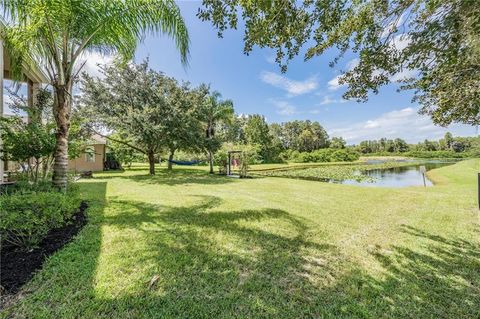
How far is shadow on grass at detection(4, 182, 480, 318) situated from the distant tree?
168ft

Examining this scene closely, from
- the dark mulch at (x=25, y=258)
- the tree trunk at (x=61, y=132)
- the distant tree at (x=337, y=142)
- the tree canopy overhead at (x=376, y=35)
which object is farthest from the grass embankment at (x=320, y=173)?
the distant tree at (x=337, y=142)

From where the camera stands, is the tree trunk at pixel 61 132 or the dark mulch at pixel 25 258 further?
the tree trunk at pixel 61 132

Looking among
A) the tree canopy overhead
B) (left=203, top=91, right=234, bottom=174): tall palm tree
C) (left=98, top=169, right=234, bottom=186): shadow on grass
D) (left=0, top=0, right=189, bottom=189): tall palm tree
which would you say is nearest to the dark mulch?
(left=0, top=0, right=189, bottom=189): tall palm tree

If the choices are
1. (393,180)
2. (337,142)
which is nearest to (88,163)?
(393,180)

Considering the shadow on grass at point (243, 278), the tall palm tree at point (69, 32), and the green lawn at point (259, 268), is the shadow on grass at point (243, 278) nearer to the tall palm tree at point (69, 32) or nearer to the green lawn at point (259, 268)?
the green lawn at point (259, 268)

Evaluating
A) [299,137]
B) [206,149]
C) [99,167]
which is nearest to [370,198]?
[206,149]

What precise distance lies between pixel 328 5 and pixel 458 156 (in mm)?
71676

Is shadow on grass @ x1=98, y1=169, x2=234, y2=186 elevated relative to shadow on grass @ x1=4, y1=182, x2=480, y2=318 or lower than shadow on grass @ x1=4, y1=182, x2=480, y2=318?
elevated

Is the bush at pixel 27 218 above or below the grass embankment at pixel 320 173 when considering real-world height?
above

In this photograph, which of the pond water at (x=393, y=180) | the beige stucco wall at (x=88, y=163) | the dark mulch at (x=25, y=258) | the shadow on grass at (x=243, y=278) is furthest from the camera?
the beige stucco wall at (x=88, y=163)

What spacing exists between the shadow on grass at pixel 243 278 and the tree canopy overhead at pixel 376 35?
2.65 meters

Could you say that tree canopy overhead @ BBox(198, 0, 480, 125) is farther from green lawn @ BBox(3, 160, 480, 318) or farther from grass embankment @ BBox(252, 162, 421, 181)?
grass embankment @ BBox(252, 162, 421, 181)

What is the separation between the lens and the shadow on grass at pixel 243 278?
2.10 metres

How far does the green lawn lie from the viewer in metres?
2.12
